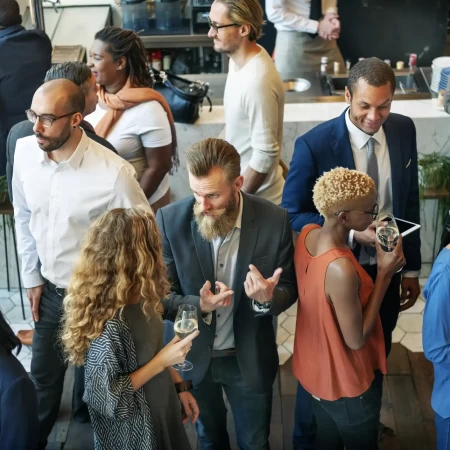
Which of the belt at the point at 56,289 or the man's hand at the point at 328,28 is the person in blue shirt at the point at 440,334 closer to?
the belt at the point at 56,289

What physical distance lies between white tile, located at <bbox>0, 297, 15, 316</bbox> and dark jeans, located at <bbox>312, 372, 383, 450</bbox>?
7.17ft

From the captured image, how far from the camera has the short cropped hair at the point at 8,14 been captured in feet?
13.2

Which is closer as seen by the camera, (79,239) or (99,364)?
(99,364)

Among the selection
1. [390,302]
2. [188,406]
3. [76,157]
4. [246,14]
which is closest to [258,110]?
[246,14]

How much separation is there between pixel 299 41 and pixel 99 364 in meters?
3.78

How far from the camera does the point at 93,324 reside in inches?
87.3

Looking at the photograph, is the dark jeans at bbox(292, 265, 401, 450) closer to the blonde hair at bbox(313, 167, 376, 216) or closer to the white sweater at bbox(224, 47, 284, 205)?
the blonde hair at bbox(313, 167, 376, 216)

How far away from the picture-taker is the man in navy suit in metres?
2.83

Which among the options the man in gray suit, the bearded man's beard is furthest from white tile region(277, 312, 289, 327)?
the bearded man's beard

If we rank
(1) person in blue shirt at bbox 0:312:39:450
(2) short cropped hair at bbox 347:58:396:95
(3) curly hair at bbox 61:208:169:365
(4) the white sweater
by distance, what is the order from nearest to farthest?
(1) person in blue shirt at bbox 0:312:39:450
(3) curly hair at bbox 61:208:169:365
(2) short cropped hair at bbox 347:58:396:95
(4) the white sweater

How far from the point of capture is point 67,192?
2795 millimetres

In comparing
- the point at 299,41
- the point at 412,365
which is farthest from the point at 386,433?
the point at 299,41

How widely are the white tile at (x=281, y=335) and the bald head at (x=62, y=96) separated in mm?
1795

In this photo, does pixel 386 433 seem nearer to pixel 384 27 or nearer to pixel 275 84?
pixel 275 84
